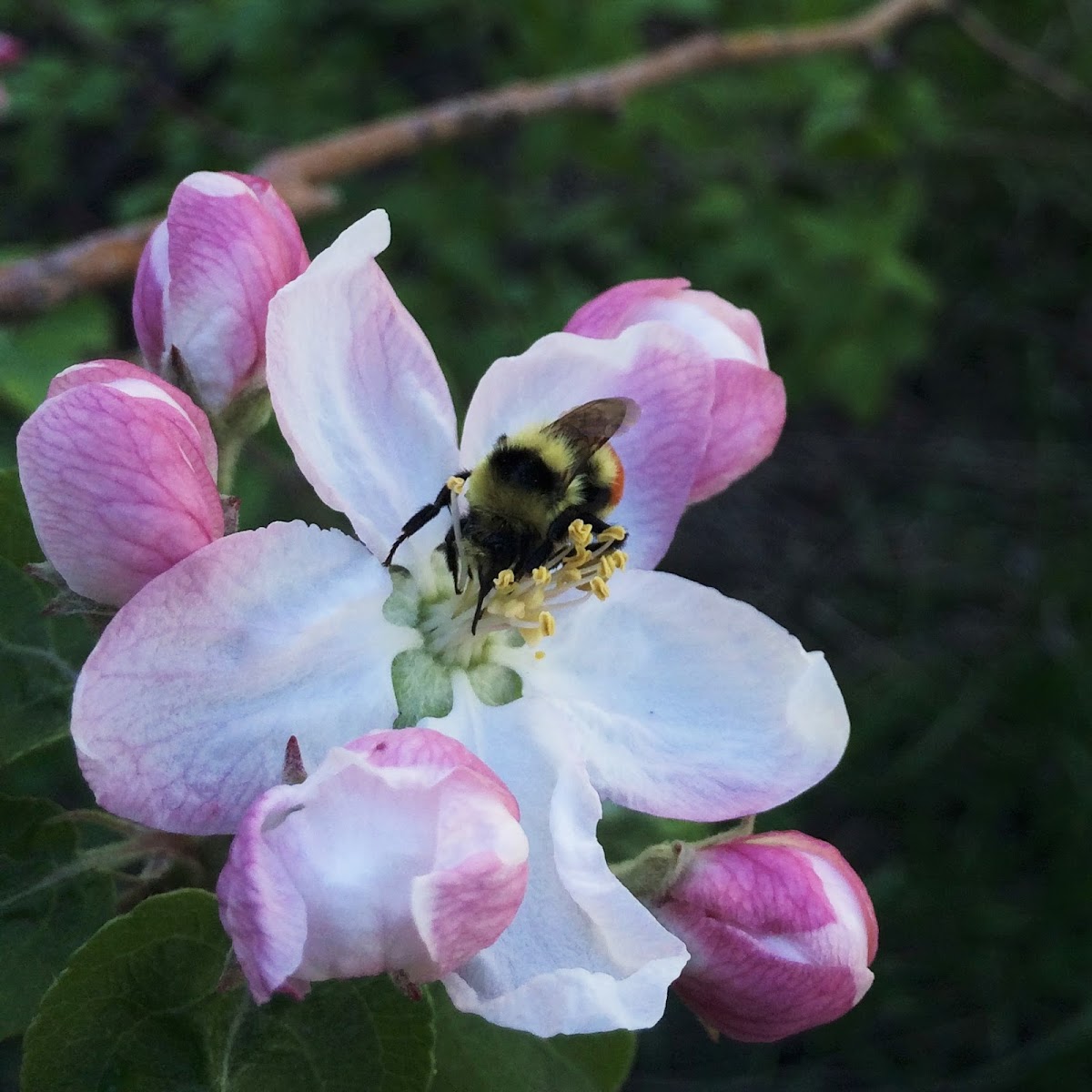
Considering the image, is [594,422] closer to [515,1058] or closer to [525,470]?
[525,470]

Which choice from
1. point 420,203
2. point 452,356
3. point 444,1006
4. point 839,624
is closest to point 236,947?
point 444,1006

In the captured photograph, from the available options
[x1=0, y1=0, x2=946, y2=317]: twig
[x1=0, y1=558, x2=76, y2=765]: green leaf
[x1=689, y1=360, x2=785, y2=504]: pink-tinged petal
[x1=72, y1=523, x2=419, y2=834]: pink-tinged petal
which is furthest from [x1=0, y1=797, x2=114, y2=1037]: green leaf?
[x1=0, y1=0, x2=946, y2=317]: twig

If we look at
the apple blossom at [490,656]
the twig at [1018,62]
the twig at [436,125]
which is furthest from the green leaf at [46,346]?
the twig at [1018,62]

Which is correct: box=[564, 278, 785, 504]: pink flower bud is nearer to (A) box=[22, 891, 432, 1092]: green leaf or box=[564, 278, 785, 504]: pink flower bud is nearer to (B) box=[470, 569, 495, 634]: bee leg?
(B) box=[470, 569, 495, 634]: bee leg

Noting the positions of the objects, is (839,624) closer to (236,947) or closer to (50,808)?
(50,808)

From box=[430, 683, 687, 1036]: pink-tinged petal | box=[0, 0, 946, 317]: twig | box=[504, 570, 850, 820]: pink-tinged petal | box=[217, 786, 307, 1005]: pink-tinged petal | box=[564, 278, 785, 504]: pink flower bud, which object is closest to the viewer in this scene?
box=[217, 786, 307, 1005]: pink-tinged petal

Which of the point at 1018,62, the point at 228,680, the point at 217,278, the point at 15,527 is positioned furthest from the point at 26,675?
the point at 1018,62

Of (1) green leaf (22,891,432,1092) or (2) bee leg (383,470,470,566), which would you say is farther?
(2) bee leg (383,470,470,566)
